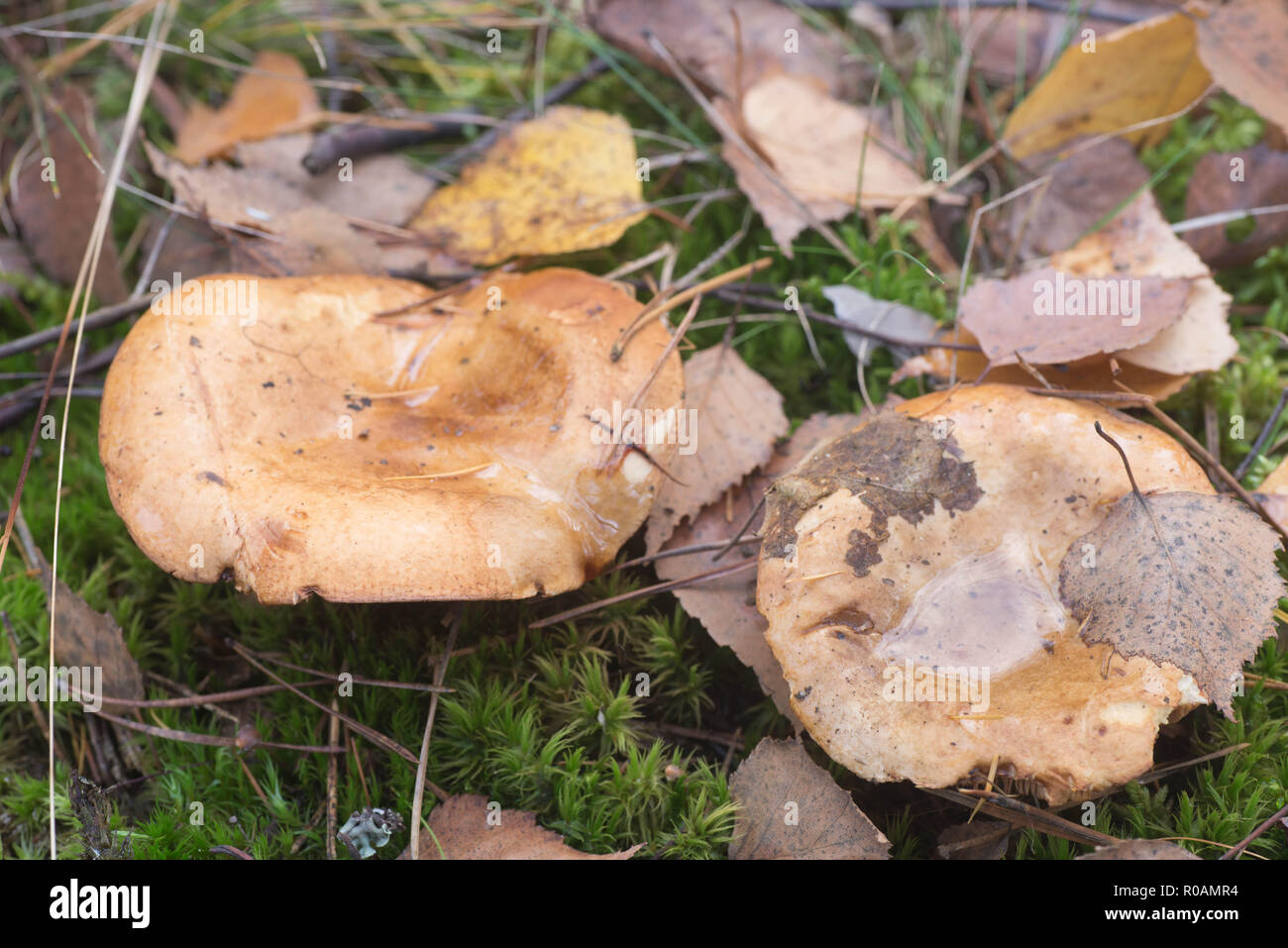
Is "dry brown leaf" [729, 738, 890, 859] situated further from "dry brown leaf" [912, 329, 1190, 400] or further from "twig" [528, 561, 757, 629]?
"dry brown leaf" [912, 329, 1190, 400]

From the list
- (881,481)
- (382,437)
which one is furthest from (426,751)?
(881,481)

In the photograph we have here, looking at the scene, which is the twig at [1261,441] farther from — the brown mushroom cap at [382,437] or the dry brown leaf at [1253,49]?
the brown mushroom cap at [382,437]

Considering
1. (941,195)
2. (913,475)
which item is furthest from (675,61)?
(913,475)

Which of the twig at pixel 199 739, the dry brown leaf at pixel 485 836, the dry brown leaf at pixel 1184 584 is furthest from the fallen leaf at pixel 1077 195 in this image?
the twig at pixel 199 739

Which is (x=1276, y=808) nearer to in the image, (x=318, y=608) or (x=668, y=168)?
(x=318, y=608)

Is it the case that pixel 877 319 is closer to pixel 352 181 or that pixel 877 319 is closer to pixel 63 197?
pixel 352 181

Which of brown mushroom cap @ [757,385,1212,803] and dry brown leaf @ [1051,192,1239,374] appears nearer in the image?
brown mushroom cap @ [757,385,1212,803]

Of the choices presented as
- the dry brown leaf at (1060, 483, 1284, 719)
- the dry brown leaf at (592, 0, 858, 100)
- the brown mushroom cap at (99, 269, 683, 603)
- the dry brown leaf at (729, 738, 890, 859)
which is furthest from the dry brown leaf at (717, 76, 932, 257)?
the dry brown leaf at (729, 738, 890, 859)
